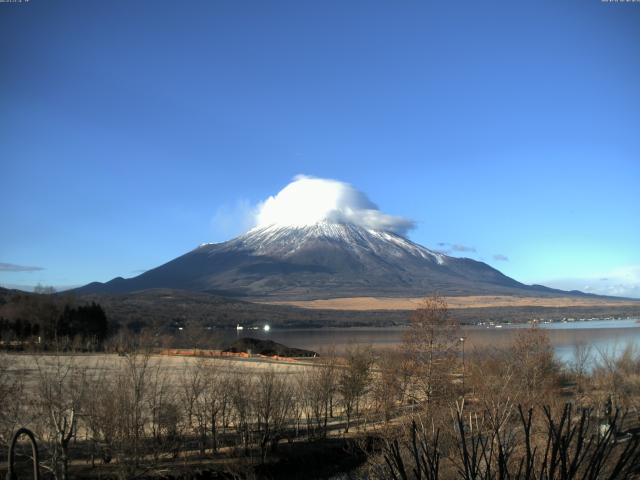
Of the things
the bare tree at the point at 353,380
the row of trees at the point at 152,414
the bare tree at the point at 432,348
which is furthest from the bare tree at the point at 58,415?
the bare tree at the point at 432,348

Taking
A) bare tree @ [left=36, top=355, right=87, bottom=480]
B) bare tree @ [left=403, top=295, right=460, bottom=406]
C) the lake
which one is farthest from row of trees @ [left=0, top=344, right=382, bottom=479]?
the lake

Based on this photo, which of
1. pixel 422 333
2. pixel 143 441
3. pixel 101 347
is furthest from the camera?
pixel 101 347

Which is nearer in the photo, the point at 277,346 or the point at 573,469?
the point at 573,469

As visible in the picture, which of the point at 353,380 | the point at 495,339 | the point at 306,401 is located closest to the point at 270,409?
the point at 306,401

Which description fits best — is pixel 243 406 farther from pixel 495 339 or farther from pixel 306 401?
pixel 495 339

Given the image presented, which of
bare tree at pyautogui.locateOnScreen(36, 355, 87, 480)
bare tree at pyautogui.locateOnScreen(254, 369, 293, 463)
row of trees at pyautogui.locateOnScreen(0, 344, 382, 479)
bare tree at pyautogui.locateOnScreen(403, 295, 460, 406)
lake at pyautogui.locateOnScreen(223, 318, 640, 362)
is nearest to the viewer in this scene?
bare tree at pyautogui.locateOnScreen(36, 355, 87, 480)

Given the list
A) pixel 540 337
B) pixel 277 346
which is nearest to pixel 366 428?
pixel 540 337

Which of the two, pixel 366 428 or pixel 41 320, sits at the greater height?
pixel 41 320

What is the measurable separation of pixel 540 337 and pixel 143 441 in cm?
2700

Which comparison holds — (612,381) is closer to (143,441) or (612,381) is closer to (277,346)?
(143,441)

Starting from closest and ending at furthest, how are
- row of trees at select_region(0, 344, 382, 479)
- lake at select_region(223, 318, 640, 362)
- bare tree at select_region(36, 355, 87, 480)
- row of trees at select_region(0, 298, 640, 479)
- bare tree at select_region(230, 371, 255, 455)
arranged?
1. bare tree at select_region(36, 355, 87, 480)
2. row of trees at select_region(0, 344, 382, 479)
3. row of trees at select_region(0, 298, 640, 479)
4. bare tree at select_region(230, 371, 255, 455)
5. lake at select_region(223, 318, 640, 362)

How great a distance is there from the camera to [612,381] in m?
37.2

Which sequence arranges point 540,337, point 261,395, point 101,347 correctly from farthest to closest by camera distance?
point 101,347 → point 540,337 → point 261,395

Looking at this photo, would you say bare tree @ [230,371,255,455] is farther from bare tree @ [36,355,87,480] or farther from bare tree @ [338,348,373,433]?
bare tree @ [36,355,87,480]
